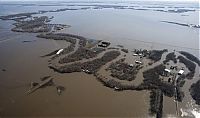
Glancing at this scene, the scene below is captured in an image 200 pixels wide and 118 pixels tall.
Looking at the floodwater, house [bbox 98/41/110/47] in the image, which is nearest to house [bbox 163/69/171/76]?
the floodwater

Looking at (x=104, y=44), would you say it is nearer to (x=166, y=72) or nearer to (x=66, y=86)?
(x=166, y=72)

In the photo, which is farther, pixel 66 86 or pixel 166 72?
pixel 166 72

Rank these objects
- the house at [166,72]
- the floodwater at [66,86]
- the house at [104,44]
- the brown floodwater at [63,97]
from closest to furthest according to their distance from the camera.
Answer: the brown floodwater at [63,97]
the floodwater at [66,86]
the house at [166,72]
the house at [104,44]

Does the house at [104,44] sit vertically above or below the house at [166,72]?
below

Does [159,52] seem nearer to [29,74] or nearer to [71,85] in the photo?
[71,85]

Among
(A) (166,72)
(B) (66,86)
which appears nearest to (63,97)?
(B) (66,86)

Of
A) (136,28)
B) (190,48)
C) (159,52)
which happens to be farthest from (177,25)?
(159,52)

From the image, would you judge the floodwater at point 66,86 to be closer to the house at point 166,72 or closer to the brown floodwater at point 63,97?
the brown floodwater at point 63,97

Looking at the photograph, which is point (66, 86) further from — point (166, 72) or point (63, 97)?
point (166, 72)

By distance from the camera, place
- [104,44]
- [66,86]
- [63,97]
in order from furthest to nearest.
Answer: [104,44], [66,86], [63,97]

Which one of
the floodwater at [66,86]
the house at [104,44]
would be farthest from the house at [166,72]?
the house at [104,44]

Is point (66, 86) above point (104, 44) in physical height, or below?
below

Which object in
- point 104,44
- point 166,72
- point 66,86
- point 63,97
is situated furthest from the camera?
point 104,44

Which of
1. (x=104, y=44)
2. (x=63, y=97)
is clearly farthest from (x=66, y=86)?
(x=104, y=44)
